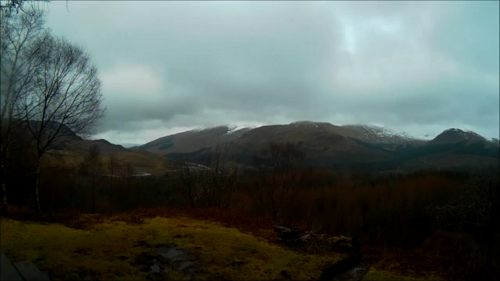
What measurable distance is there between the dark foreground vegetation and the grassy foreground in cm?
176

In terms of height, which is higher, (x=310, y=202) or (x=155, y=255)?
(x=155, y=255)

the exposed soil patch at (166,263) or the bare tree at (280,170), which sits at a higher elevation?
the bare tree at (280,170)

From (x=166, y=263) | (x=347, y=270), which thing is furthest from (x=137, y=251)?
(x=347, y=270)

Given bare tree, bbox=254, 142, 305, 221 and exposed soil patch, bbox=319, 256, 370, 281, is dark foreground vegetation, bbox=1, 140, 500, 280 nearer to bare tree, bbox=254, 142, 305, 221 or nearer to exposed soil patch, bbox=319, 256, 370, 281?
bare tree, bbox=254, 142, 305, 221

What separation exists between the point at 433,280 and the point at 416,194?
70.6 meters

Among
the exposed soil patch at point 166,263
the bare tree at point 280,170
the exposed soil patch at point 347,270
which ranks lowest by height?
the exposed soil patch at point 347,270

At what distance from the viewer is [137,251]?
9.44 m

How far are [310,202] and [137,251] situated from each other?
2611 inches

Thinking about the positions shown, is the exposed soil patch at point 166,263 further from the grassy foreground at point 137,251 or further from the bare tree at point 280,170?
the bare tree at point 280,170

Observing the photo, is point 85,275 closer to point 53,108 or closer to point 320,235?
point 320,235

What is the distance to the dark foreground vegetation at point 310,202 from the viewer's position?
530 inches

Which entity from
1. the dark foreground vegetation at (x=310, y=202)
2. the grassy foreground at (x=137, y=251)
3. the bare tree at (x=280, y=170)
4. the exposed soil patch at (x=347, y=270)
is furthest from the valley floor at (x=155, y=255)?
the bare tree at (x=280, y=170)

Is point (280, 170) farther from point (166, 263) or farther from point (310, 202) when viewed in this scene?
point (310, 202)

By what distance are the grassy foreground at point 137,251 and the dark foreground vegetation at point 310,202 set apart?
5.77ft
